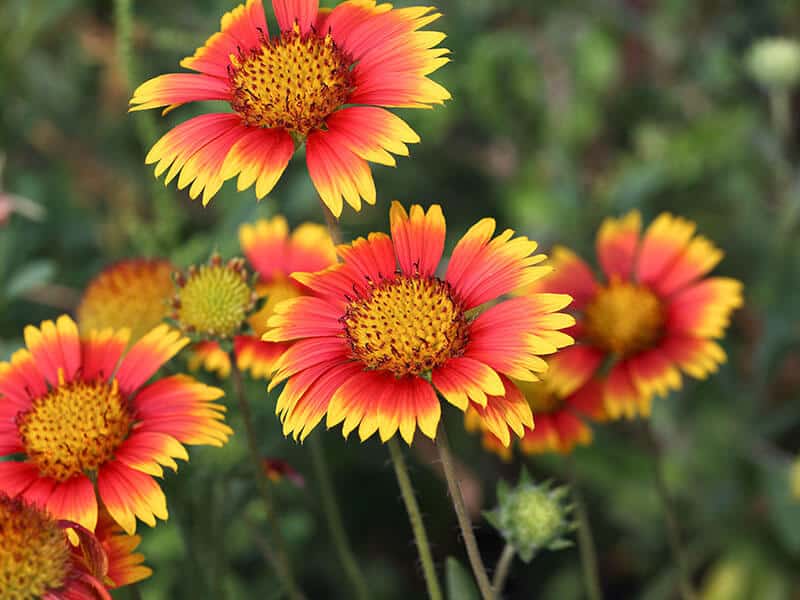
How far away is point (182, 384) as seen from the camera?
1373 mm

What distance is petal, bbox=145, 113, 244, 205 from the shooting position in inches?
49.1

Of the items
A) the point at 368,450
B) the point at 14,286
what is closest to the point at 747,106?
the point at 368,450

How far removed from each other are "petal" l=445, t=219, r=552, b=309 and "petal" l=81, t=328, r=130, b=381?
0.49 metres

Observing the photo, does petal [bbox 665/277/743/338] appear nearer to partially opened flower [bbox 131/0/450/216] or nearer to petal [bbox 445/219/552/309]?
petal [bbox 445/219/552/309]

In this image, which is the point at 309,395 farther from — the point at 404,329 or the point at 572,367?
the point at 572,367

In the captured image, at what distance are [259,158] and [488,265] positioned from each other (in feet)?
1.00

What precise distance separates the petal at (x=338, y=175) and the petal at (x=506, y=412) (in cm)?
27

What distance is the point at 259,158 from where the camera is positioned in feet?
4.07

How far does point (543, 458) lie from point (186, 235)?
123cm

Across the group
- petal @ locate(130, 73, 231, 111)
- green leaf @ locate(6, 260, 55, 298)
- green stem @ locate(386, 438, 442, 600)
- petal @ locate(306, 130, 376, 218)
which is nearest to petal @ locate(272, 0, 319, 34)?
petal @ locate(130, 73, 231, 111)

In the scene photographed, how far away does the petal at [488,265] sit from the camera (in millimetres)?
1261

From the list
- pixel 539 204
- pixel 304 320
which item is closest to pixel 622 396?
pixel 304 320

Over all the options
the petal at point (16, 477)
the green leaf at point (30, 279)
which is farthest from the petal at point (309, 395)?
the green leaf at point (30, 279)

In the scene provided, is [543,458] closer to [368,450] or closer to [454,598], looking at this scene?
[368,450]
